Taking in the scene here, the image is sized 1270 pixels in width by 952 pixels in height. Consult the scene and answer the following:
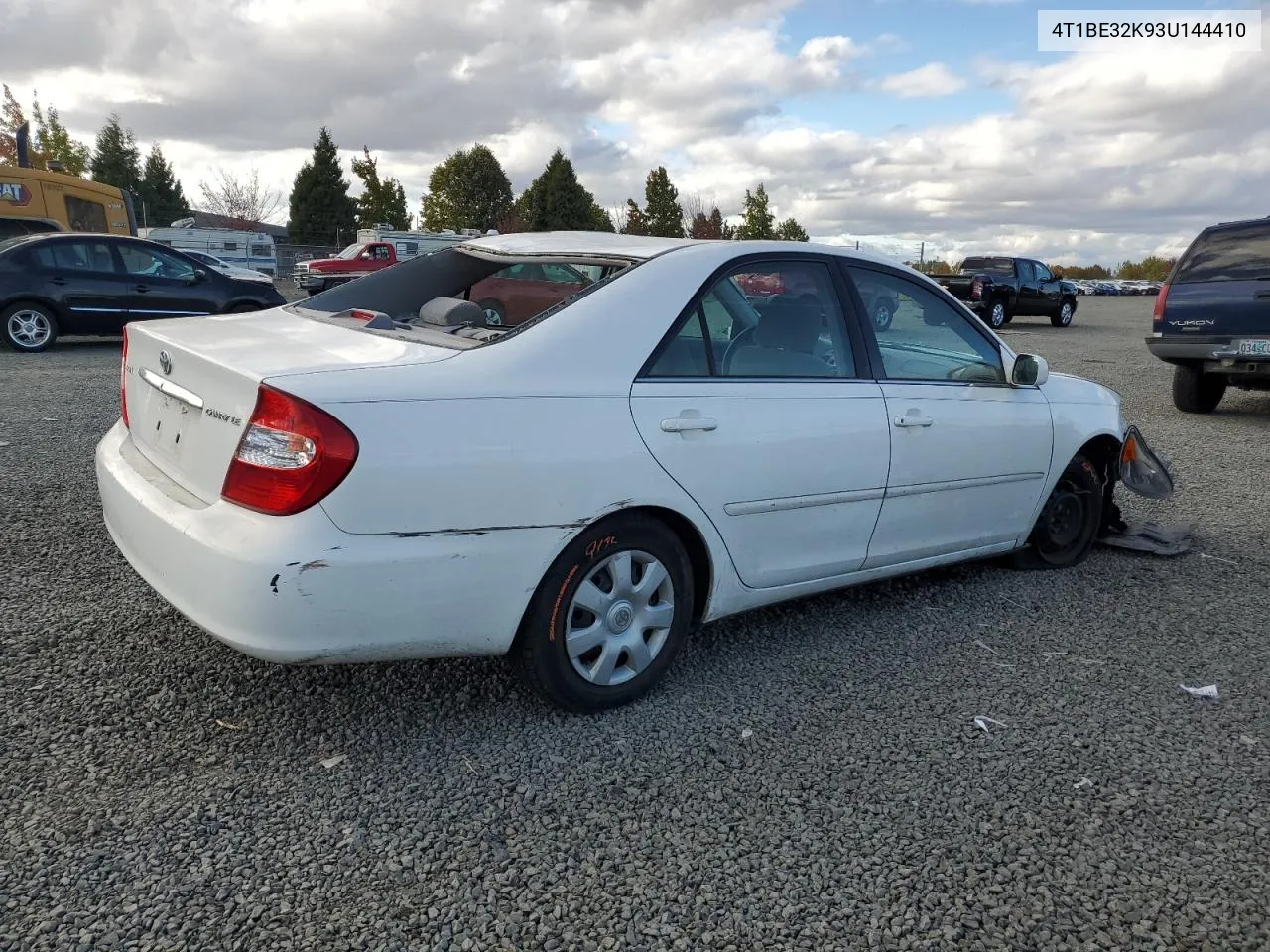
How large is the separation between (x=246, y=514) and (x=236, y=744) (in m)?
0.73

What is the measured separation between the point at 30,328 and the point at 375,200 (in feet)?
165

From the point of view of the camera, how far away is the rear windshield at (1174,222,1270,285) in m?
9.20

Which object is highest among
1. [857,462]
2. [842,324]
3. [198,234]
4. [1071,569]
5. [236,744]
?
[198,234]

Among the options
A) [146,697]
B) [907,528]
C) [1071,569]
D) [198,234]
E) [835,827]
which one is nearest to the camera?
[835,827]

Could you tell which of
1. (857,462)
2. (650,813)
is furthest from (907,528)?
(650,813)

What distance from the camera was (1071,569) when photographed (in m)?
4.88

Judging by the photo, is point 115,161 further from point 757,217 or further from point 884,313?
point 884,313

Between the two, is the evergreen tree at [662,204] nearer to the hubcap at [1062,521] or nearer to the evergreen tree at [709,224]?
the evergreen tree at [709,224]

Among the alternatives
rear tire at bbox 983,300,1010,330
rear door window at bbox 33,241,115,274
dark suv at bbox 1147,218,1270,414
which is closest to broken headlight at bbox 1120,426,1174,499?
dark suv at bbox 1147,218,1270,414

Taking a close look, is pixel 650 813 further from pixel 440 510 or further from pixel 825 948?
pixel 440 510

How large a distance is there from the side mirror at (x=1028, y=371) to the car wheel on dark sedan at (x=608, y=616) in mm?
1946

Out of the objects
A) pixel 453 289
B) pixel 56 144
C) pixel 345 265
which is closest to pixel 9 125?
pixel 56 144

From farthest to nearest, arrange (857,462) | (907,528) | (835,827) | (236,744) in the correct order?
(907,528) → (857,462) → (236,744) → (835,827)

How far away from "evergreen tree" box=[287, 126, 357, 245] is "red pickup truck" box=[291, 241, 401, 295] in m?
23.3
